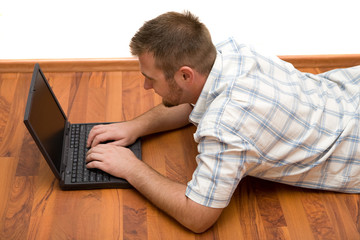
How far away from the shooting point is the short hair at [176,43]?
1.21 meters

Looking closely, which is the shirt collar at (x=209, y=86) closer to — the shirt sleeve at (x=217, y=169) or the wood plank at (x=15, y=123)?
the shirt sleeve at (x=217, y=169)

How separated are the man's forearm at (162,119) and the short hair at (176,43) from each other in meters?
0.28

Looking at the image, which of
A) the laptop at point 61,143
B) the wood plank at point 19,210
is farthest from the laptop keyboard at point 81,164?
the wood plank at point 19,210

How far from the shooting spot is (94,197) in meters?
1.34

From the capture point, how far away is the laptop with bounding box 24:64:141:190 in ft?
4.02

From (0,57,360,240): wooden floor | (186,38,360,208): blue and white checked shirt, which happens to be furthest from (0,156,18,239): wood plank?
(186,38,360,208): blue and white checked shirt

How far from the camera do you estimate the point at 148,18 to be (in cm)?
217

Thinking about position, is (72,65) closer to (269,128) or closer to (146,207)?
(146,207)

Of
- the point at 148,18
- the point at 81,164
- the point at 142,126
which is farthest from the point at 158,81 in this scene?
the point at 148,18

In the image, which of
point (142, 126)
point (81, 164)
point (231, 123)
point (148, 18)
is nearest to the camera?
point (231, 123)

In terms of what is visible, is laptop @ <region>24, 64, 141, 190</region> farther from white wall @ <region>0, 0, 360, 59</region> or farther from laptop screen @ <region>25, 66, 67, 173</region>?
white wall @ <region>0, 0, 360, 59</region>

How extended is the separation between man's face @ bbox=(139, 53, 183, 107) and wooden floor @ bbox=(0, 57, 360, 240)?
232mm

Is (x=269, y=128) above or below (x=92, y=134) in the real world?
above

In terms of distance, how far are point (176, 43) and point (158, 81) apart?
0.45ft
